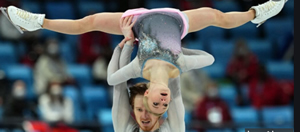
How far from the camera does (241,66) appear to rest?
32.7 feet

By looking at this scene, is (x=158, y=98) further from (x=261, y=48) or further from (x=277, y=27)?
(x=277, y=27)

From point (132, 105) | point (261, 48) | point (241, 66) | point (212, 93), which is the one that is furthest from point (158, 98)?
point (261, 48)

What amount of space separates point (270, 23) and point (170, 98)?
6.65 meters

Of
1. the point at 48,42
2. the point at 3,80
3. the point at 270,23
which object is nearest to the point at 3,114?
the point at 3,80

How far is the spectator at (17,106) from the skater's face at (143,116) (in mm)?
4225

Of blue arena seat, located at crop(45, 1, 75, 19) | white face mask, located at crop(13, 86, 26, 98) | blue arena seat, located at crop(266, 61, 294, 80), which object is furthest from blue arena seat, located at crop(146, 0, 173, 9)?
white face mask, located at crop(13, 86, 26, 98)

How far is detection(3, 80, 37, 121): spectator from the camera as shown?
880 cm

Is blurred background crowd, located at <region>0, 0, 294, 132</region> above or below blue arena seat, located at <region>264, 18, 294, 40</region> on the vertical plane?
below

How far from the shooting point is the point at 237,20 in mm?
5586

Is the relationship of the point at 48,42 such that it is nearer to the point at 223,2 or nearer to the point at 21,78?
the point at 21,78

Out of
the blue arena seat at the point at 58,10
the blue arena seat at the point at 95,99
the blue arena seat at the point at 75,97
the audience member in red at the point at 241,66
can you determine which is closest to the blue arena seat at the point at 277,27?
the audience member in red at the point at 241,66

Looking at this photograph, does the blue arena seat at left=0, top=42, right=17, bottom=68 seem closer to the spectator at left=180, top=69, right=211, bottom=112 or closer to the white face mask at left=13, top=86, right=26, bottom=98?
the white face mask at left=13, top=86, right=26, bottom=98

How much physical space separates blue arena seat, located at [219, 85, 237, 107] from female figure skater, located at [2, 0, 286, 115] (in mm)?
4032

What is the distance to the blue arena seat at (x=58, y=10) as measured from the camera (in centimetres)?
1088
